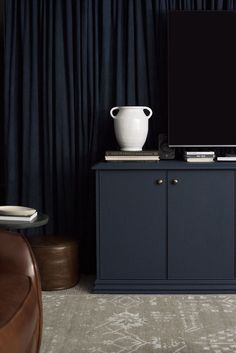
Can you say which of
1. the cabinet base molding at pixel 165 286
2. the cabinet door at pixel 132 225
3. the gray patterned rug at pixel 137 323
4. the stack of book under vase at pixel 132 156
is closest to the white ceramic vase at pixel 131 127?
the stack of book under vase at pixel 132 156

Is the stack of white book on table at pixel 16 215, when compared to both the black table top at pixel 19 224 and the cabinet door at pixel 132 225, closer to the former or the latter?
the black table top at pixel 19 224

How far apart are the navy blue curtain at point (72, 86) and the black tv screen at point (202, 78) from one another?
0.53ft

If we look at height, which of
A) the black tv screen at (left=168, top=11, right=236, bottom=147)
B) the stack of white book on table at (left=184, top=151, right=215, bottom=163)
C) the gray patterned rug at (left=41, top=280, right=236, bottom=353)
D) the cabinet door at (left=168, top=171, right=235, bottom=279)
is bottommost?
the gray patterned rug at (left=41, top=280, right=236, bottom=353)

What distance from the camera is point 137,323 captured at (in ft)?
9.25

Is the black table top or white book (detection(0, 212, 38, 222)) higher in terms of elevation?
white book (detection(0, 212, 38, 222))

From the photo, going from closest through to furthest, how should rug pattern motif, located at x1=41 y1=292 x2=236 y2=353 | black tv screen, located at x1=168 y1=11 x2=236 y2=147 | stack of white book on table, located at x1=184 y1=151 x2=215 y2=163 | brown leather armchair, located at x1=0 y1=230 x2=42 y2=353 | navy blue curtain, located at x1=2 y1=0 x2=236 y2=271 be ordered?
brown leather armchair, located at x1=0 y1=230 x2=42 y2=353 → rug pattern motif, located at x1=41 y1=292 x2=236 y2=353 → stack of white book on table, located at x1=184 y1=151 x2=215 y2=163 → black tv screen, located at x1=168 y1=11 x2=236 y2=147 → navy blue curtain, located at x1=2 y1=0 x2=236 y2=271

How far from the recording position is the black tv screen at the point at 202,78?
3529mm

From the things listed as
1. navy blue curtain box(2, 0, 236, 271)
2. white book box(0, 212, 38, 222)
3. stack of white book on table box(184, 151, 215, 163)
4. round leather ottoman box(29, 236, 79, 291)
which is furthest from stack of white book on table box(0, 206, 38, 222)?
stack of white book on table box(184, 151, 215, 163)

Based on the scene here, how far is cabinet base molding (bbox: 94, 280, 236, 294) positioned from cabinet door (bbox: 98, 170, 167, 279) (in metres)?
0.04

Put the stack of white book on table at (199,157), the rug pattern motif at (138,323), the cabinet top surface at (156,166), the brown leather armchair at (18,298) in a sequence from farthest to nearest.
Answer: the stack of white book on table at (199,157) → the cabinet top surface at (156,166) → the rug pattern motif at (138,323) → the brown leather armchair at (18,298)

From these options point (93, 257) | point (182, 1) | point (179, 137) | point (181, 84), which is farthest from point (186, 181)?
point (182, 1)

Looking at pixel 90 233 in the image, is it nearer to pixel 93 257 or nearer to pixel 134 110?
pixel 93 257

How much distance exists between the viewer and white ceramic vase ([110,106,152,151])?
11.4 ft

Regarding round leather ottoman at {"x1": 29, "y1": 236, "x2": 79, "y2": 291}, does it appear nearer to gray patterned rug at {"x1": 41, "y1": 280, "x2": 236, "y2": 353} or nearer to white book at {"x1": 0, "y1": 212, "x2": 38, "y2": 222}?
gray patterned rug at {"x1": 41, "y1": 280, "x2": 236, "y2": 353}
